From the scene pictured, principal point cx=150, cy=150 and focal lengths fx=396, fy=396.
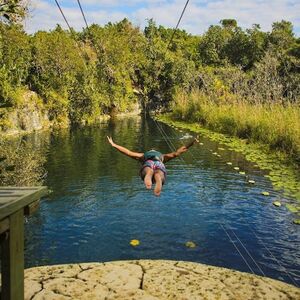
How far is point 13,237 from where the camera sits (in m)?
2.69

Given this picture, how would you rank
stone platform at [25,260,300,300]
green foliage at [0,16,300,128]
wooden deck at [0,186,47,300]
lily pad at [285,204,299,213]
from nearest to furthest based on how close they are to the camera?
1. wooden deck at [0,186,47,300]
2. stone platform at [25,260,300,300]
3. lily pad at [285,204,299,213]
4. green foliage at [0,16,300,128]

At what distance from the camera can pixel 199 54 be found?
137 feet

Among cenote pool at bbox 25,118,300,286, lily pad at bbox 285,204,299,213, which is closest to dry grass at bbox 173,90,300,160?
cenote pool at bbox 25,118,300,286

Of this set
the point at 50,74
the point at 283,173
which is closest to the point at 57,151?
the point at 283,173

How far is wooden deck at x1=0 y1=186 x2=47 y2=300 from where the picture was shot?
2.59 metres

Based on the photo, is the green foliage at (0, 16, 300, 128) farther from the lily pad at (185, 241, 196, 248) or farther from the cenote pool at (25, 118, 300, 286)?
the lily pad at (185, 241, 196, 248)

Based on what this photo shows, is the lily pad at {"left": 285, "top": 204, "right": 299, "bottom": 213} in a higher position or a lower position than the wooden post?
lower

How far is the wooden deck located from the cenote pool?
3.52m

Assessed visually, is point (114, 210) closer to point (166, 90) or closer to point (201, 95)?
point (201, 95)

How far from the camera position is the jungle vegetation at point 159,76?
1756cm

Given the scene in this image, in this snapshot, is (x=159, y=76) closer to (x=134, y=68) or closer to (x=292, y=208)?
(x=134, y=68)

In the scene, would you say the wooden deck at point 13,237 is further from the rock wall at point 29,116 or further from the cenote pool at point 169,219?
the rock wall at point 29,116

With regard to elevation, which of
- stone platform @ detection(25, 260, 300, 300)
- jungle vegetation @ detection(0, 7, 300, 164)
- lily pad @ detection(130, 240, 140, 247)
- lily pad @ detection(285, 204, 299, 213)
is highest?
jungle vegetation @ detection(0, 7, 300, 164)

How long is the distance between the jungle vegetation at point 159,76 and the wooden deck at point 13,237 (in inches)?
317
